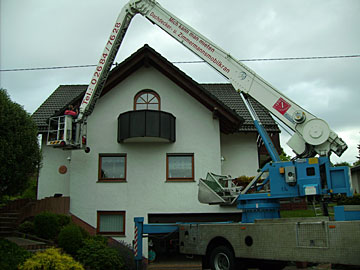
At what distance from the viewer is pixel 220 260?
32.5 feet

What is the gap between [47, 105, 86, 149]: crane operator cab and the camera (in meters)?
15.5

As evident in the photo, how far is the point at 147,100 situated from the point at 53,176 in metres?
6.33

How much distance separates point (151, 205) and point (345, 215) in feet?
34.4

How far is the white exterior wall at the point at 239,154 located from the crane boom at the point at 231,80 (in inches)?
303

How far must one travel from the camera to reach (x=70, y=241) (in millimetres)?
12438

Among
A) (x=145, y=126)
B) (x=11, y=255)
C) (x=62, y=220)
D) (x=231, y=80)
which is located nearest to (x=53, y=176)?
(x=62, y=220)

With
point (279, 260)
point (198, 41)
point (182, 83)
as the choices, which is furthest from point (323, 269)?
point (182, 83)

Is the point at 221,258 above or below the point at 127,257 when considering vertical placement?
above

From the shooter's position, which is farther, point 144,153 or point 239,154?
point 239,154

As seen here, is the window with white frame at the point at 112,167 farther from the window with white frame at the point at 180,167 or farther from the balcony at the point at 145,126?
the window with white frame at the point at 180,167

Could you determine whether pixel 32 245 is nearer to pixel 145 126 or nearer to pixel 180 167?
pixel 145 126

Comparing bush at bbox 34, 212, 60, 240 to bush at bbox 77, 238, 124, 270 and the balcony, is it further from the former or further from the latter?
the balcony

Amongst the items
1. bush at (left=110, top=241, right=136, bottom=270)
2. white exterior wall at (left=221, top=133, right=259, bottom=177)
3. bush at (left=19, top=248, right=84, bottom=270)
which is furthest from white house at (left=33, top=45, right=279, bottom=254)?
bush at (left=19, top=248, right=84, bottom=270)

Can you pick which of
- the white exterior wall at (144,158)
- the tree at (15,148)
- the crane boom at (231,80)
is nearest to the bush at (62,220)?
the white exterior wall at (144,158)
